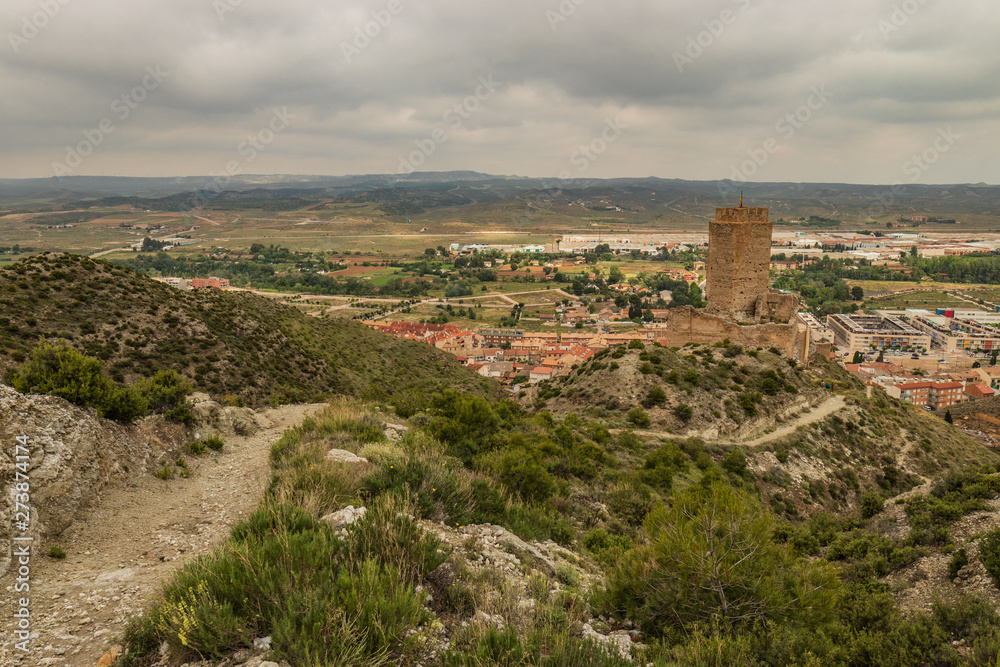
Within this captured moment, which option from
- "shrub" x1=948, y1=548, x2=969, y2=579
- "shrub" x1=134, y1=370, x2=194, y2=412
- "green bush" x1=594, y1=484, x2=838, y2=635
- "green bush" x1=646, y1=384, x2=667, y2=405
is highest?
"shrub" x1=134, y1=370, x2=194, y2=412

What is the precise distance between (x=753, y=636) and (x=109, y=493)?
8.08m

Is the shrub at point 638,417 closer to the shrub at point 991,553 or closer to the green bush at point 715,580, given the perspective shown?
the shrub at point 991,553

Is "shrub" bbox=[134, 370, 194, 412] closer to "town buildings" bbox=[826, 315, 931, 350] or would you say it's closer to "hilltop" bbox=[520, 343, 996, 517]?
"hilltop" bbox=[520, 343, 996, 517]

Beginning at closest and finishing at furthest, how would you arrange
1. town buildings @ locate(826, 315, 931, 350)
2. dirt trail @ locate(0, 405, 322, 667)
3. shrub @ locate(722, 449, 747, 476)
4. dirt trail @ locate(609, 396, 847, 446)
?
dirt trail @ locate(0, 405, 322, 667)
shrub @ locate(722, 449, 747, 476)
dirt trail @ locate(609, 396, 847, 446)
town buildings @ locate(826, 315, 931, 350)

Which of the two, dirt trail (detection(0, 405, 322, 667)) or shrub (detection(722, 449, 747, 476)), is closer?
dirt trail (detection(0, 405, 322, 667))

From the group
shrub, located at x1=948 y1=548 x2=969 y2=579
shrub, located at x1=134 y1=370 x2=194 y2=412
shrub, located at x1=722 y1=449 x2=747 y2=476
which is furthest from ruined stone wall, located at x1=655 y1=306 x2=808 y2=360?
shrub, located at x1=134 y1=370 x2=194 y2=412

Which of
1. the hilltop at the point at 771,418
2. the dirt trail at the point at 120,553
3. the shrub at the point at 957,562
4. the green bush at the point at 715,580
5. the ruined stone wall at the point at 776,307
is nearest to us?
the dirt trail at the point at 120,553

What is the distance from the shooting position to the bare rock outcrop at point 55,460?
238 inches

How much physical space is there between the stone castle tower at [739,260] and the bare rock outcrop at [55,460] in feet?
79.9

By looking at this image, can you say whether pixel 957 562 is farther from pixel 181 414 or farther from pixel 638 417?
pixel 181 414

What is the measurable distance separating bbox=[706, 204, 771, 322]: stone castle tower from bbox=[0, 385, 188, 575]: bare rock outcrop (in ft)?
79.9

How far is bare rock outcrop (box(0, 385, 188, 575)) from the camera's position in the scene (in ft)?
19.8

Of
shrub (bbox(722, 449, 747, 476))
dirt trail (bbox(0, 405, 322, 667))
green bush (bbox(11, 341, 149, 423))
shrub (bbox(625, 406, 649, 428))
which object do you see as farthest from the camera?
shrub (bbox(625, 406, 649, 428))

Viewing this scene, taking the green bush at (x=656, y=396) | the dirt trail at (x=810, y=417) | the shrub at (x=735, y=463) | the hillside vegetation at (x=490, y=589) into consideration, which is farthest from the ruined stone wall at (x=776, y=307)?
the hillside vegetation at (x=490, y=589)
